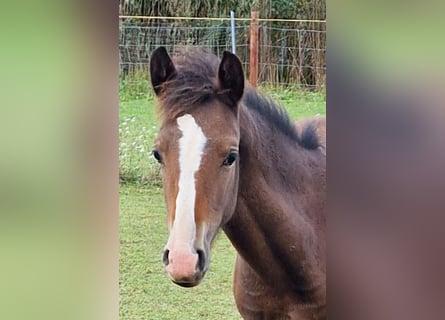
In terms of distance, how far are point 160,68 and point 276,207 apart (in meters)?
0.42

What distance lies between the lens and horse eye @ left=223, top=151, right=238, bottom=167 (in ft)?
5.18

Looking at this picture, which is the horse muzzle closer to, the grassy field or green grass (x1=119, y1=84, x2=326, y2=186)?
the grassy field

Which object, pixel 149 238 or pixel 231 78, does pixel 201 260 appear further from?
pixel 231 78

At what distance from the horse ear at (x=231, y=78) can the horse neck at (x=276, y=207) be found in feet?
0.15

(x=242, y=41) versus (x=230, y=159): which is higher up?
(x=242, y=41)

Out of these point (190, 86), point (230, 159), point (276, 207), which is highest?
point (190, 86)

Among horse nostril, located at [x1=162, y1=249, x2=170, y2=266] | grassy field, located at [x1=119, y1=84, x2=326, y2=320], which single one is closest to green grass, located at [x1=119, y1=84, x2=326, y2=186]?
grassy field, located at [x1=119, y1=84, x2=326, y2=320]

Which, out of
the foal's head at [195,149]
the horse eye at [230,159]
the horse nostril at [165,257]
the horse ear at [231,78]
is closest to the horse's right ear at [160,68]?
the foal's head at [195,149]

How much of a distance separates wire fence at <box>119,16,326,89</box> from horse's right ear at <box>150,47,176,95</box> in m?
0.02

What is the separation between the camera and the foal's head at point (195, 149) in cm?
155

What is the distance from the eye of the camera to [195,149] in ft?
5.11

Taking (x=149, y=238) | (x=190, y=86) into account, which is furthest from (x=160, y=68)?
(x=149, y=238)
